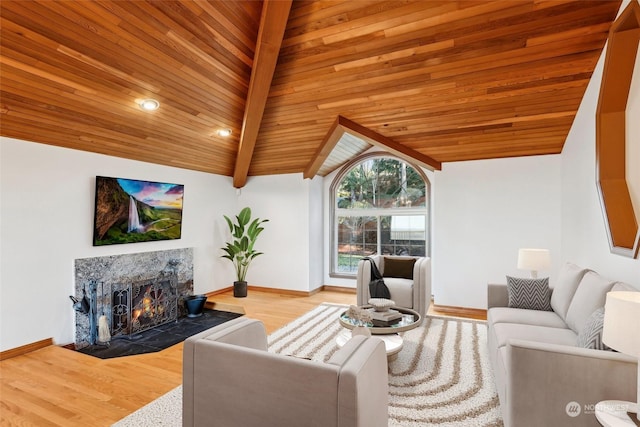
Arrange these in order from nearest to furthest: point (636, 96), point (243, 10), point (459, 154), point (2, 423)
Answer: point (2, 423)
point (636, 96)
point (243, 10)
point (459, 154)

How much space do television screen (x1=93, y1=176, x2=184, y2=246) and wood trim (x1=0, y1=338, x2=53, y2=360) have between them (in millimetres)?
1122

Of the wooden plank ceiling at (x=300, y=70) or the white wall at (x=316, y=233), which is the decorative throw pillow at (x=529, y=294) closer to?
the wooden plank ceiling at (x=300, y=70)

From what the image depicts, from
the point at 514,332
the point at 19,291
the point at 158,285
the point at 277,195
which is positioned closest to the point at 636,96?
the point at 514,332

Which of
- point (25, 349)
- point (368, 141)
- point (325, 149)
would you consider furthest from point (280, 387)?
point (325, 149)

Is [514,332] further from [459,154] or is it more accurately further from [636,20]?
[459,154]

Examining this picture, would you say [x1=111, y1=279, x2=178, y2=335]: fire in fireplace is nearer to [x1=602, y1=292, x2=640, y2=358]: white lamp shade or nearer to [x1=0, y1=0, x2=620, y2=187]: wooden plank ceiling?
[x1=0, y1=0, x2=620, y2=187]: wooden plank ceiling

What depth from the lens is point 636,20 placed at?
2334mm

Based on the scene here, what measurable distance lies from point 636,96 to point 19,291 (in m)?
5.80

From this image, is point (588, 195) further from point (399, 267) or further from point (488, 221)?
point (399, 267)

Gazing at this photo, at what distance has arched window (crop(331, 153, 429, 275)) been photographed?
233 inches

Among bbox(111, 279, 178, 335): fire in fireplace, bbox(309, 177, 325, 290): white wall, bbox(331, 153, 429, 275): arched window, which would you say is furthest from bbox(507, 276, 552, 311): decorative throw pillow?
bbox(111, 279, 178, 335): fire in fireplace

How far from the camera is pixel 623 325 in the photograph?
141cm

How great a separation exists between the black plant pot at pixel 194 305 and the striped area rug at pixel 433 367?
1.59 metres

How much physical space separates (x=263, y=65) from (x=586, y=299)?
3.52 m
